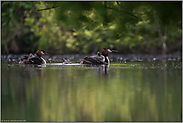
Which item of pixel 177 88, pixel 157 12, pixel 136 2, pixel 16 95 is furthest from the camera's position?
pixel 177 88

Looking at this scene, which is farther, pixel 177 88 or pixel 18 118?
pixel 177 88

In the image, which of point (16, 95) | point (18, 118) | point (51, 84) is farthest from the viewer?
point (51, 84)

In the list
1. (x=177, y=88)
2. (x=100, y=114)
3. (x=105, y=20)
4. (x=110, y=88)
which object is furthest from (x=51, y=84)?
(x=100, y=114)

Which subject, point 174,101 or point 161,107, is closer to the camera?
point 161,107

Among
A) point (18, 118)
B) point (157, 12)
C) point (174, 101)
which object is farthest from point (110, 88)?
point (18, 118)

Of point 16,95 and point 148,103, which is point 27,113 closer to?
point 16,95

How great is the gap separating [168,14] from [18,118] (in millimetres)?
2248

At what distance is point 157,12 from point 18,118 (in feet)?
7.22

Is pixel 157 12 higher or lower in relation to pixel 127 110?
higher

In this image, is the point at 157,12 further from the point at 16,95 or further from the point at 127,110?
the point at 16,95

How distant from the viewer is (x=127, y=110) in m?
4.23

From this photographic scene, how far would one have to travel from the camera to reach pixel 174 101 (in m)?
4.76

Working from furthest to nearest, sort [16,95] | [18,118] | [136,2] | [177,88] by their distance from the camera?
[177,88], [16,95], [136,2], [18,118]

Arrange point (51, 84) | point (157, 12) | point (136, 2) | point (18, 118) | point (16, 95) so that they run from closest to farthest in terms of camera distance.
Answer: point (18, 118) → point (157, 12) → point (136, 2) → point (16, 95) → point (51, 84)
